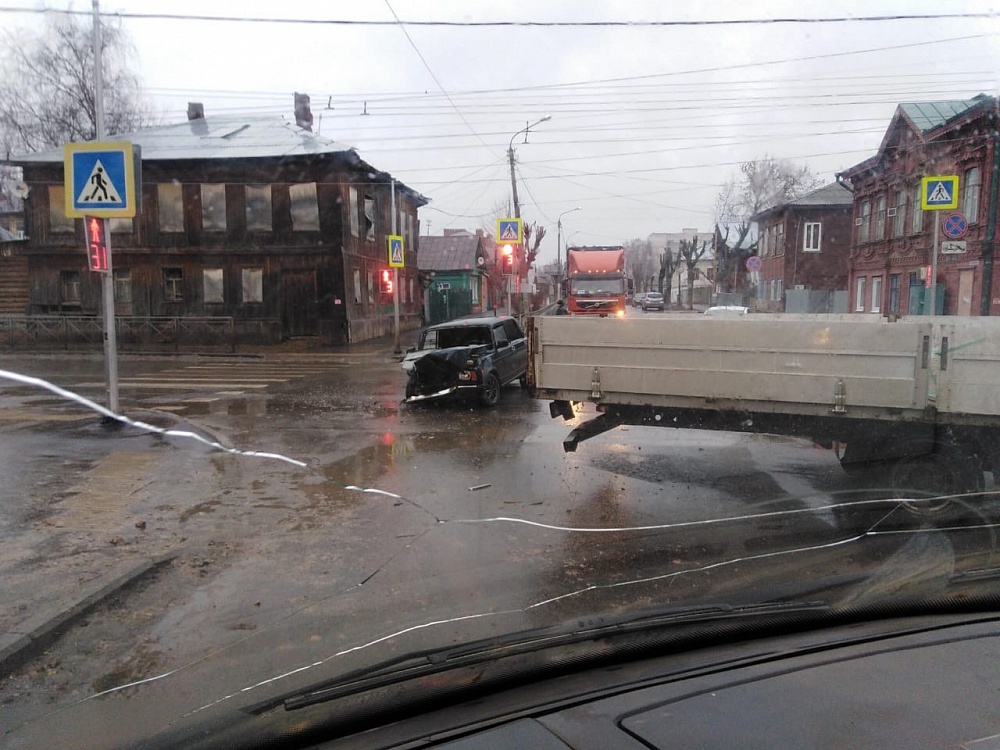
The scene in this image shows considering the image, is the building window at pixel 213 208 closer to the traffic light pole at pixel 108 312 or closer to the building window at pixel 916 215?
the traffic light pole at pixel 108 312

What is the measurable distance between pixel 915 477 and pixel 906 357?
3.79ft

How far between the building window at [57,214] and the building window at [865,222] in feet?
112

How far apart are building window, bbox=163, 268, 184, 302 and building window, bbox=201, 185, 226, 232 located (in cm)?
217

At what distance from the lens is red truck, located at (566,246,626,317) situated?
96.7ft

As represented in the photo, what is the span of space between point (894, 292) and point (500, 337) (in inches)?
941

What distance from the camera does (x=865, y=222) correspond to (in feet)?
111

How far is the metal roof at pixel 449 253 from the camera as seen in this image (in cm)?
4953

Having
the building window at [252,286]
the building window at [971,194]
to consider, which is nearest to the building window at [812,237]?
the building window at [971,194]

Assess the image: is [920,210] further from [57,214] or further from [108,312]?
[57,214]

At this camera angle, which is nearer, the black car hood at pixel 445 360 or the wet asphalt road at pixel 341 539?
the wet asphalt road at pixel 341 539

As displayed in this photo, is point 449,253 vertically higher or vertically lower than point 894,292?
higher

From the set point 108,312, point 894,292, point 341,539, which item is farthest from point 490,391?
point 894,292

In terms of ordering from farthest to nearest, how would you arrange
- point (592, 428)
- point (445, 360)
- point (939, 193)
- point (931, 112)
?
point (931, 112)
point (939, 193)
point (445, 360)
point (592, 428)

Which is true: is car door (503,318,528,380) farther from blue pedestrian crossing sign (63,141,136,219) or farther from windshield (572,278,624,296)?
windshield (572,278,624,296)
